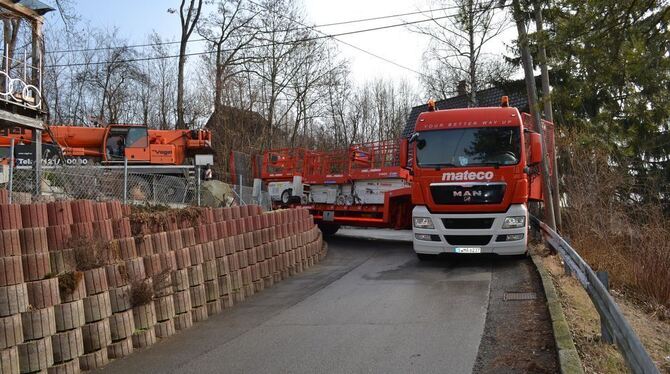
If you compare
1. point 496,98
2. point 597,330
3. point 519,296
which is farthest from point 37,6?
point 496,98

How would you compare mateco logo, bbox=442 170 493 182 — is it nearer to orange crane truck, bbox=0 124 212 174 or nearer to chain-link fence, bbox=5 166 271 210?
chain-link fence, bbox=5 166 271 210

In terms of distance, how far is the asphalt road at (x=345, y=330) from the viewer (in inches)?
238

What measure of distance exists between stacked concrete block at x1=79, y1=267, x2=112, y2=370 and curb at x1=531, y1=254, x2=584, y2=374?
4744 mm

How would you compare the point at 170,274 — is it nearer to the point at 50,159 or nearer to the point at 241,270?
the point at 241,270

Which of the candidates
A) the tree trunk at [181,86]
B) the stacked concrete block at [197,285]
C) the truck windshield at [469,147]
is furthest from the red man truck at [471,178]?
the tree trunk at [181,86]

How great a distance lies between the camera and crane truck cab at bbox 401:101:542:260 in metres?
11.7

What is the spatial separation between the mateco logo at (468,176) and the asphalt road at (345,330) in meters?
1.85

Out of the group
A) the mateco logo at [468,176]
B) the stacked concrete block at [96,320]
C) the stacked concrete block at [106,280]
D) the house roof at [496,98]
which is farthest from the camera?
the house roof at [496,98]

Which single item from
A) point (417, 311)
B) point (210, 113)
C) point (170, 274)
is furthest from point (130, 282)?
point (210, 113)

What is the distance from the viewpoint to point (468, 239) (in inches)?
472

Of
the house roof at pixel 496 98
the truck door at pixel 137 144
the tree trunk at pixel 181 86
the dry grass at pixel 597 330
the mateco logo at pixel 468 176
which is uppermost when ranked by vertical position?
the tree trunk at pixel 181 86

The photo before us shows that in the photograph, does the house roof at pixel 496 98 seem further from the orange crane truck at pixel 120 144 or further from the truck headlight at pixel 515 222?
the truck headlight at pixel 515 222

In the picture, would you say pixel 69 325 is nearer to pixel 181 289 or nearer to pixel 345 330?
pixel 181 289

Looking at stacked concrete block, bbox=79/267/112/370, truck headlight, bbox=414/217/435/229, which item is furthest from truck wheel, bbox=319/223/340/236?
stacked concrete block, bbox=79/267/112/370
